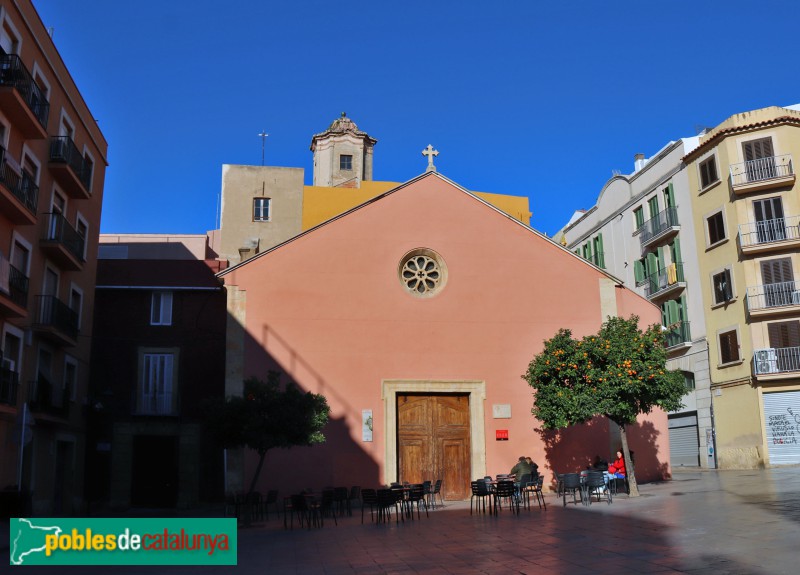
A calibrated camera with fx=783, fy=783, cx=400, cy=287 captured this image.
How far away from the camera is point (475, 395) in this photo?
23547 millimetres

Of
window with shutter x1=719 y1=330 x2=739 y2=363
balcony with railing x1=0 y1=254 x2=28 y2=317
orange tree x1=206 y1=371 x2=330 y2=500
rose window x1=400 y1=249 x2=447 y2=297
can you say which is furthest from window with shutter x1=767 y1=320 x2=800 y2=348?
balcony with railing x1=0 y1=254 x2=28 y2=317

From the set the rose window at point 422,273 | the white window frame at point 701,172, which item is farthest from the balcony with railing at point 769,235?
the rose window at point 422,273

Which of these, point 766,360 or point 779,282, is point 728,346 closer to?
point 766,360

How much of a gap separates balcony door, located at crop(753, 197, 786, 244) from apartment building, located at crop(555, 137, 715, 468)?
10.8 ft

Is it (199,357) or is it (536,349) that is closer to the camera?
(536,349)

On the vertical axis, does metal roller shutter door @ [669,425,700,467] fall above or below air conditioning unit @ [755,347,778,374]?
below

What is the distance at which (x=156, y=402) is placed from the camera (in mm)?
27859

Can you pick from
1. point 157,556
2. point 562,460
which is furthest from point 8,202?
point 562,460

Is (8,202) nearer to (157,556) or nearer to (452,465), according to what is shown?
(157,556)

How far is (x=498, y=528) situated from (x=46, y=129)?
55.1ft

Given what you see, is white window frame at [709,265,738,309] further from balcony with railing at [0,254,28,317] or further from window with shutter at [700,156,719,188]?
balcony with railing at [0,254,28,317]

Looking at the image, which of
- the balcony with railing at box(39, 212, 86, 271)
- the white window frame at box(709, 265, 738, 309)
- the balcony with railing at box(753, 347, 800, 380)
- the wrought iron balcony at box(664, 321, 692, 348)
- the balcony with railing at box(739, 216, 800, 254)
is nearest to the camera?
the balcony with railing at box(39, 212, 86, 271)

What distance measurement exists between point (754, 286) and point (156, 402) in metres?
23.5

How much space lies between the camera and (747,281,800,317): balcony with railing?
30344 millimetres
